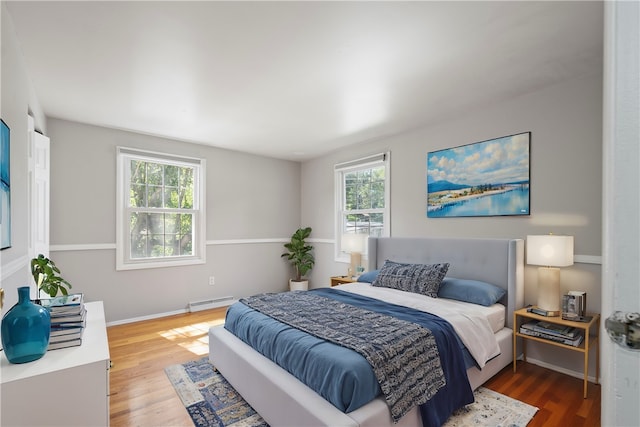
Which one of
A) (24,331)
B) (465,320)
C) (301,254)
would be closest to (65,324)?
(24,331)

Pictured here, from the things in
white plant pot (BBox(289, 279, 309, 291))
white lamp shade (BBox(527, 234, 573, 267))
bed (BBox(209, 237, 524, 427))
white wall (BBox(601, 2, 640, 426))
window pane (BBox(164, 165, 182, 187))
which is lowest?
white plant pot (BBox(289, 279, 309, 291))

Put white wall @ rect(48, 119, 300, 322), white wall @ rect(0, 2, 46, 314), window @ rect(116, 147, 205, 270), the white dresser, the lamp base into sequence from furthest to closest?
1. window @ rect(116, 147, 205, 270)
2. white wall @ rect(48, 119, 300, 322)
3. the lamp base
4. white wall @ rect(0, 2, 46, 314)
5. the white dresser

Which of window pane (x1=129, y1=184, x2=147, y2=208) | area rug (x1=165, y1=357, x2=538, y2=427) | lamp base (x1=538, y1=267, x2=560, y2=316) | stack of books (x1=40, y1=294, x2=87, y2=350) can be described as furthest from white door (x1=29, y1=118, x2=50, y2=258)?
lamp base (x1=538, y1=267, x2=560, y2=316)

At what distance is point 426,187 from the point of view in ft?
12.3

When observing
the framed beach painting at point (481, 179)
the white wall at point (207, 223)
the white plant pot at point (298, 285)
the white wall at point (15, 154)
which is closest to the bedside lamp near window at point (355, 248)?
the framed beach painting at point (481, 179)

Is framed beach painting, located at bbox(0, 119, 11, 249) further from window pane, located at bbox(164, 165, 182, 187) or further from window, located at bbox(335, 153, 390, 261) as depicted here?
window, located at bbox(335, 153, 390, 261)

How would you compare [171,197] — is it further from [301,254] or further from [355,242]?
[355,242]

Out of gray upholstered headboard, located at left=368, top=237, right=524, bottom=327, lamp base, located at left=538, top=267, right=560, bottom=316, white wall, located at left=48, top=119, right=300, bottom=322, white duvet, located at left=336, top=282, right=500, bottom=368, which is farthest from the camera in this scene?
white wall, located at left=48, top=119, right=300, bottom=322

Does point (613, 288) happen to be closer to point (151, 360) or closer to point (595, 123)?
point (595, 123)

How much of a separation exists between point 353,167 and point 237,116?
1.93 m

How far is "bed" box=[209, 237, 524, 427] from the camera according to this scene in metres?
1.61

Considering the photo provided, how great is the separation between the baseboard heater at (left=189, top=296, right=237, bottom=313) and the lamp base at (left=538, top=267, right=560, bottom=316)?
4035 millimetres

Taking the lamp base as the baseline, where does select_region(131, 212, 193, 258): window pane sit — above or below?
above

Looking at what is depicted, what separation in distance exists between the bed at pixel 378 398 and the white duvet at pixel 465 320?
13cm
